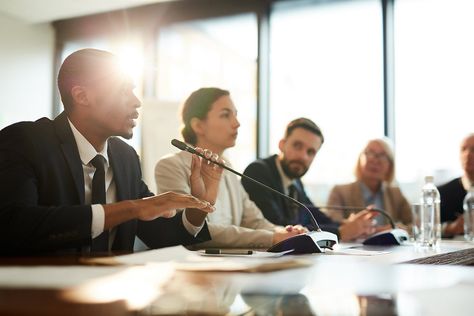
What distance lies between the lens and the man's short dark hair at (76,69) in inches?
78.4

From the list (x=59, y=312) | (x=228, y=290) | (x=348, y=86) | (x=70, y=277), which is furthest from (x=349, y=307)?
(x=348, y=86)

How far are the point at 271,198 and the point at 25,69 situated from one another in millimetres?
4283

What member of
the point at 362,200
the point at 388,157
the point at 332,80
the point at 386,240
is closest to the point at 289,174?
the point at 362,200

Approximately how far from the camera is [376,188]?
4.29 m

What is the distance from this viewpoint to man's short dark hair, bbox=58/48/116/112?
6.53 feet

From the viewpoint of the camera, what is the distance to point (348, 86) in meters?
5.50

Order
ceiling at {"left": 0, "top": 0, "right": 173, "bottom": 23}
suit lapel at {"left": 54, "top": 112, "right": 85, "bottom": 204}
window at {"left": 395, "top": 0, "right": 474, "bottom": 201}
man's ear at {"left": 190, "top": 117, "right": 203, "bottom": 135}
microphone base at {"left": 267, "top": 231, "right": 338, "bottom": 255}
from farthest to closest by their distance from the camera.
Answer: ceiling at {"left": 0, "top": 0, "right": 173, "bottom": 23} → window at {"left": 395, "top": 0, "right": 474, "bottom": 201} → man's ear at {"left": 190, "top": 117, "right": 203, "bottom": 135} → suit lapel at {"left": 54, "top": 112, "right": 85, "bottom": 204} → microphone base at {"left": 267, "top": 231, "right": 338, "bottom": 255}

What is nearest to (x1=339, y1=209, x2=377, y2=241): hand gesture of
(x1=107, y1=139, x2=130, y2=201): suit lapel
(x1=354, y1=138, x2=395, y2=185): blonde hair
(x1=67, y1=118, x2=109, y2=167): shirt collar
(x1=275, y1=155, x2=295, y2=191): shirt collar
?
(x1=275, y1=155, x2=295, y2=191): shirt collar

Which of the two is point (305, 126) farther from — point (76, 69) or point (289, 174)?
point (76, 69)

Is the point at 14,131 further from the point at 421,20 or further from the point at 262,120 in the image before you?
the point at 421,20

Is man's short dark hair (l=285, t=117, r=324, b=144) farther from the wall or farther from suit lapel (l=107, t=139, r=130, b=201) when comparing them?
the wall

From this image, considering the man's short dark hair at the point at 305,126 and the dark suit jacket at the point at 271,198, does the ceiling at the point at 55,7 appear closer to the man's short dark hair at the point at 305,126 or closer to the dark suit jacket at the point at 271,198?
the man's short dark hair at the point at 305,126

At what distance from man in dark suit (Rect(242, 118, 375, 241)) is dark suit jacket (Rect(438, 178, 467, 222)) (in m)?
1.05

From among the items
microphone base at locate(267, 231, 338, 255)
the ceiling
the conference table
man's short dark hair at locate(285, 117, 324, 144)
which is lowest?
microphone base at locate(267, 231, 338, 255)
